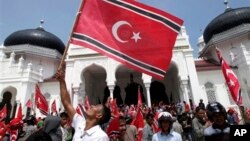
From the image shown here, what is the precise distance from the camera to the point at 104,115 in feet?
8.28

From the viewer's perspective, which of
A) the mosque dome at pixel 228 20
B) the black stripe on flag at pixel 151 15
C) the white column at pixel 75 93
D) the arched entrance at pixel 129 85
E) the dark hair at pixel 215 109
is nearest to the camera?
the dark hair at pixel 215 109

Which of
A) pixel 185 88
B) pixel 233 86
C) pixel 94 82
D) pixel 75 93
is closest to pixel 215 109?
pixel 233 86

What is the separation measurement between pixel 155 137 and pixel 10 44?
86.4 feet

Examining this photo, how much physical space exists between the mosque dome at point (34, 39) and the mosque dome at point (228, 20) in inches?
689

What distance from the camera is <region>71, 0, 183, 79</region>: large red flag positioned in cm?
405

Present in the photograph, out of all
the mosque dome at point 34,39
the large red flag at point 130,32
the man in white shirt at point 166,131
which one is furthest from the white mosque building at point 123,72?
the man in white shirt at point 166,131

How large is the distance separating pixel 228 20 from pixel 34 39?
20.8 m

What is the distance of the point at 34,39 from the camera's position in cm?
2594

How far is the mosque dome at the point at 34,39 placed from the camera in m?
25.7

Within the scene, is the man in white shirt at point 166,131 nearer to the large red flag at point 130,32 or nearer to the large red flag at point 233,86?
the large red flag at point 130,32

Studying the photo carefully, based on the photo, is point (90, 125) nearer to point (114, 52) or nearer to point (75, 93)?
point (114, 52)

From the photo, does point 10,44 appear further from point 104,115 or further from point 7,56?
point 104,115

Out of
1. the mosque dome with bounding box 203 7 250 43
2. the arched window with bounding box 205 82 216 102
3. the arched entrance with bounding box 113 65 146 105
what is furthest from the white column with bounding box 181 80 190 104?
the mosque dome with bounding box 203 7 250 43

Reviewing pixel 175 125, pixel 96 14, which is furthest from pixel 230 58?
pixel 96 14
